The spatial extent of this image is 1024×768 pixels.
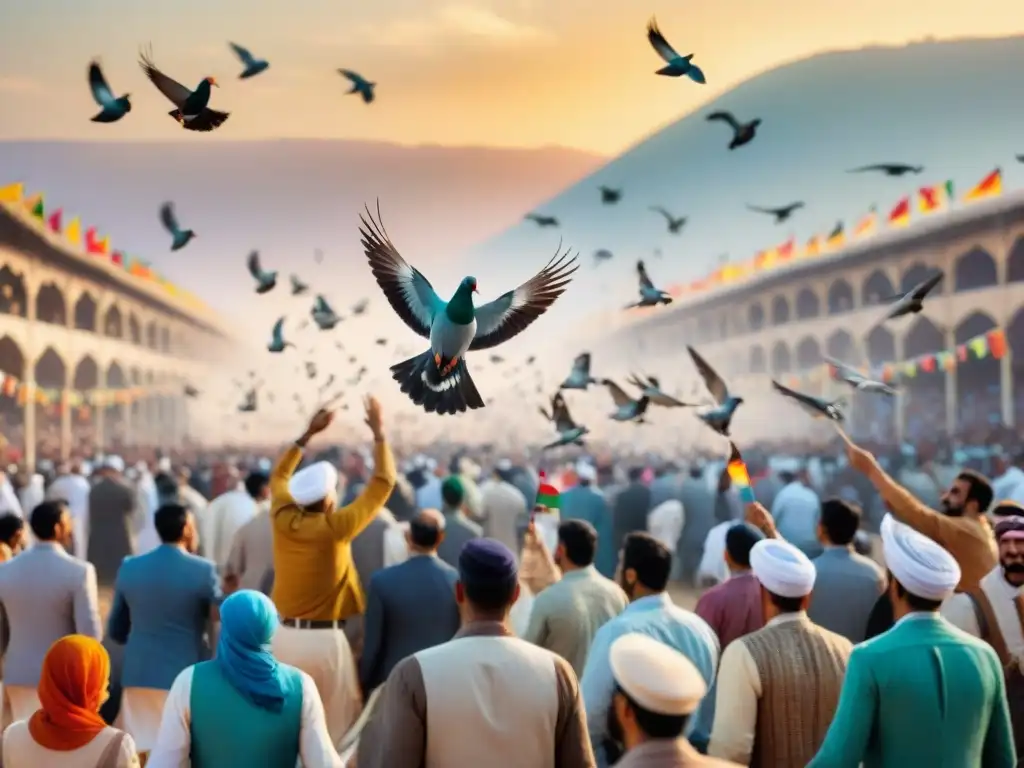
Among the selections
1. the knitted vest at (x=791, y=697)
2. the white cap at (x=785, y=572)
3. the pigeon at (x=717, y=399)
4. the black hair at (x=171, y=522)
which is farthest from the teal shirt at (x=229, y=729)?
the pigeon at (x=717, y=399)

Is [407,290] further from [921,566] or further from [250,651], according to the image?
[921,566]

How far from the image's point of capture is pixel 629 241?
159 ft

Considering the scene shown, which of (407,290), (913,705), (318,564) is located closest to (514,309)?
(407,290)

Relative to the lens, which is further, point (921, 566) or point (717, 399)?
point (717, 399)

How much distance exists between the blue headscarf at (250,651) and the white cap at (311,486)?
190 cm

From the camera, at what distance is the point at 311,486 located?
16.1 ft

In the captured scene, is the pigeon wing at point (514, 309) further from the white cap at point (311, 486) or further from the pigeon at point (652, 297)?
the pigeon at point (652, 297)

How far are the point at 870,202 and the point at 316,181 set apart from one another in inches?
664

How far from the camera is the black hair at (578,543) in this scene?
4.63 metres

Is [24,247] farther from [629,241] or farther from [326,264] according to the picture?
[629,241]

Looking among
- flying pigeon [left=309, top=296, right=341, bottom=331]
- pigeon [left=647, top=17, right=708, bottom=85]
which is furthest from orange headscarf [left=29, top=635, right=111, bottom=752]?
flying pigeon [left=309, top=296, right=341, bottom=331]

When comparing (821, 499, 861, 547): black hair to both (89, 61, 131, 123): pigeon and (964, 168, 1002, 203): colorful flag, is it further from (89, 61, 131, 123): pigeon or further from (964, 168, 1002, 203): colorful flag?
(964, 168, 1002, 203): colorful flag

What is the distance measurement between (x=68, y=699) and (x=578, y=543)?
6.99 ft

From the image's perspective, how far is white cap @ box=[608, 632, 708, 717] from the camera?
2.24 metres
